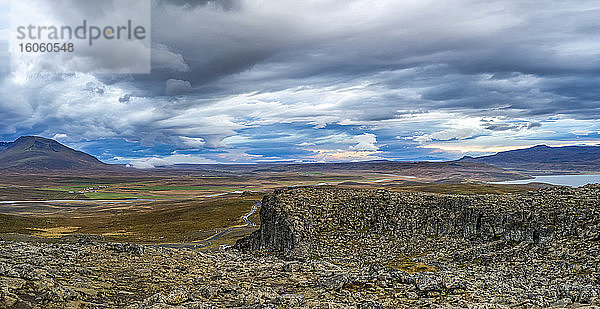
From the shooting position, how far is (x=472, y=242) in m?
34.1

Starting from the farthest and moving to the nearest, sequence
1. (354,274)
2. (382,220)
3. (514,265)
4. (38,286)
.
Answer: (382,220) → (514,265) → (354,274) → (38,286)

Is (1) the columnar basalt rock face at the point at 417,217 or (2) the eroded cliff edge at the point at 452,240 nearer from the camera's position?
(2) the eroded cliff edge at the point at 452,240

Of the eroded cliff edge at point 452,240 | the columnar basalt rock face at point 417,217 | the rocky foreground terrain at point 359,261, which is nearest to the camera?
the rocky foreground terrain at point 359,261

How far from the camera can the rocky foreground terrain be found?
1984 cm

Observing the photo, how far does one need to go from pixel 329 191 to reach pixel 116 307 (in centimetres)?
2737

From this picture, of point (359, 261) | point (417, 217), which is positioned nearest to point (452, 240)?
point (417, 217)

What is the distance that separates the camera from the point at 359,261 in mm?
32844

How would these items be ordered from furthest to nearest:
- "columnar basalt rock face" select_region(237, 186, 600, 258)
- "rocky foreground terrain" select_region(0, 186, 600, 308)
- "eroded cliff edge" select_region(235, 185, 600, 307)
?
"columnar basalt rock face" select_region(237, 186, 600, 258), "eroded cliff edge" select_region(235, 185, 600, 307), "rocky foreground terrain" select_region(0, 186, 600, 308)

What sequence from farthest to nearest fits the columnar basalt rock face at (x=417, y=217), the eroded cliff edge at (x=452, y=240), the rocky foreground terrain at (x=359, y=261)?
the columnar basalt rock face at (x=417, y=217) → the eroded cliff edge at (x=452, y=240) → the rocky foreground terrain at (x=359, y=261)

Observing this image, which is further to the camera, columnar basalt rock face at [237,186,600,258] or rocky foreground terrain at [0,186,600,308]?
columnar basalt rock face at [237,186,600,258]

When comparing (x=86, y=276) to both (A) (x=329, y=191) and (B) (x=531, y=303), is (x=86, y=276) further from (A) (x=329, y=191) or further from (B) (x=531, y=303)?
(A) (x=329, y=191)

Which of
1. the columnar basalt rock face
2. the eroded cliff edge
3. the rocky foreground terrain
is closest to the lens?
the rocky foreground terrain

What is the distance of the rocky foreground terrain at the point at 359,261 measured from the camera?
1984 centimetres

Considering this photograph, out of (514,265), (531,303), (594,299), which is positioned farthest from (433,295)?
(514,265)
